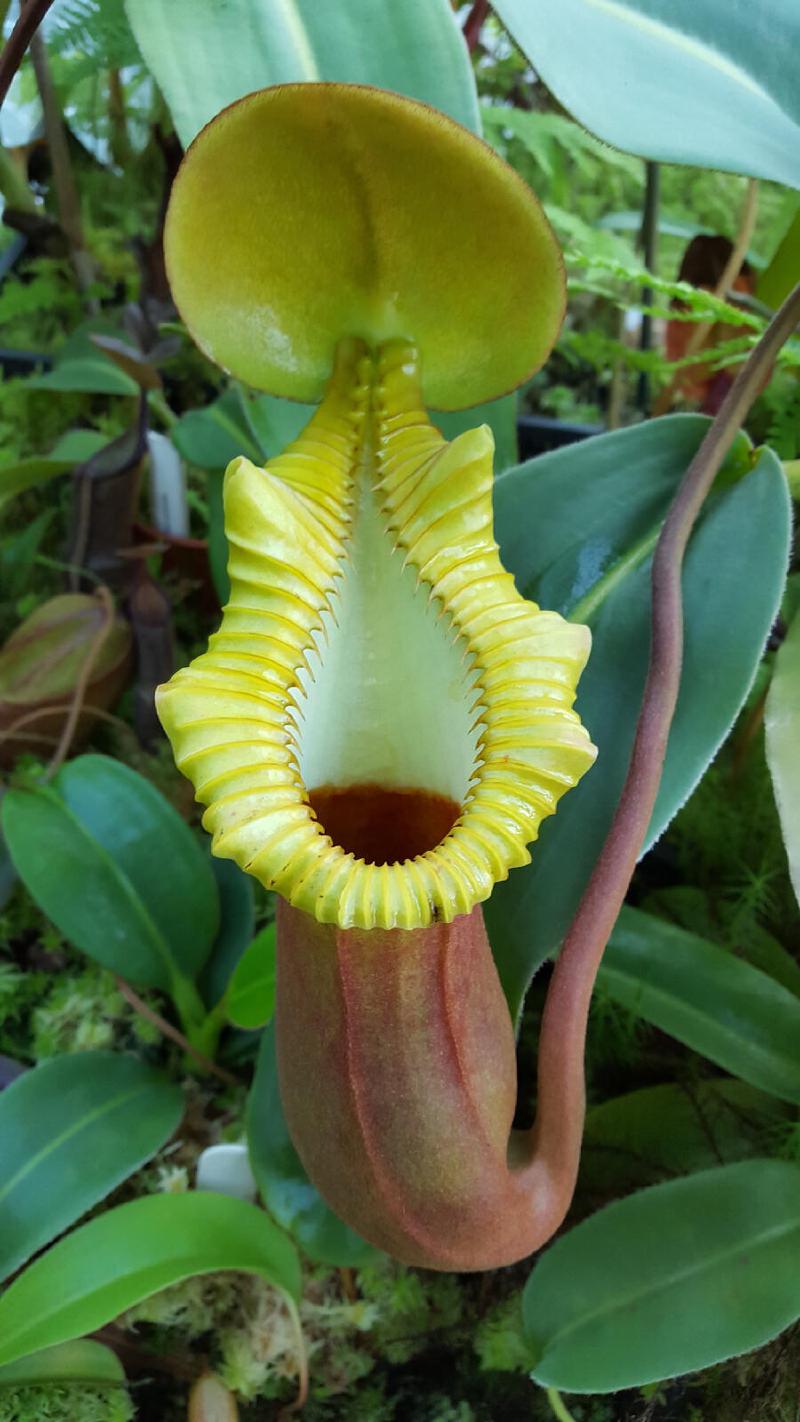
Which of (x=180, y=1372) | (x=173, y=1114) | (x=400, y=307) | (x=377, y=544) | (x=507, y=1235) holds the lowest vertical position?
(x=180, y=1372)

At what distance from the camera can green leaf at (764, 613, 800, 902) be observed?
637mm

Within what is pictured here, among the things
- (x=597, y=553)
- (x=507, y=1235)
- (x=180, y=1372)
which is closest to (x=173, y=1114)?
(x=180, y=1372)

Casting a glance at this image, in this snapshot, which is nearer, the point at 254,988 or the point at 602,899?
the point at 602,899

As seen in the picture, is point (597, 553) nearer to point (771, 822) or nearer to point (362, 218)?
point (362, 218)

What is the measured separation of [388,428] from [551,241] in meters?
0.15

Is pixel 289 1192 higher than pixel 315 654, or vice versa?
pixel 315 654

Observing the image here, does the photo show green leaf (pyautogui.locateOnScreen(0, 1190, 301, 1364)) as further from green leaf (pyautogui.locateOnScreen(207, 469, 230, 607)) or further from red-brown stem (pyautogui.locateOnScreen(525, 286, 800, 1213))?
green leaf (pyautogui.locateOnScreen(207, 469, 230, 607))

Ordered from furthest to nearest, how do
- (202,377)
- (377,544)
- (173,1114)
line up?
(202,377) → (173,1114) → (377,544)

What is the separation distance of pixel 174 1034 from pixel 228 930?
14cm

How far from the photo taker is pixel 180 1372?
0.83 metres

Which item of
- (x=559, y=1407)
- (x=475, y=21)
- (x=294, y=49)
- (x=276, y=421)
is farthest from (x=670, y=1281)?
(x=475, y=21)

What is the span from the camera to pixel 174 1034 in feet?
2.99

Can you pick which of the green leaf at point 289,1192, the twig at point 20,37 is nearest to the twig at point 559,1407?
the green leaf at point 289,1192

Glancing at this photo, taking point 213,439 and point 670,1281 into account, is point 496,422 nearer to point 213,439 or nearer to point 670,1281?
point 213,439
